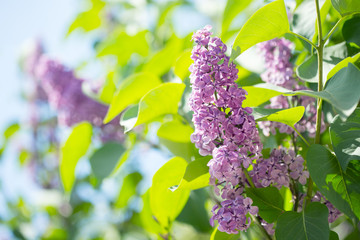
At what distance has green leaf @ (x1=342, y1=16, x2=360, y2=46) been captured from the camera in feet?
2.08

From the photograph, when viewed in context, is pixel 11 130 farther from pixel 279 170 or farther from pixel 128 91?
pixel 279 170

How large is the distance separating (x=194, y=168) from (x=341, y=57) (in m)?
0.30

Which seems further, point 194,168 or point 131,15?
point 131,15

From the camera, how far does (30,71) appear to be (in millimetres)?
2330

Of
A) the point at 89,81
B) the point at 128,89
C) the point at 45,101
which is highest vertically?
the point at 128,89

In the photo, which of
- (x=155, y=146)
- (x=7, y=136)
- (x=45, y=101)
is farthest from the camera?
(x=45, y=101)

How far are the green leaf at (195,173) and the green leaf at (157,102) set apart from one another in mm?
123

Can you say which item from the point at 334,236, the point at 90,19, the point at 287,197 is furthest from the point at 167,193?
the point at 90,19

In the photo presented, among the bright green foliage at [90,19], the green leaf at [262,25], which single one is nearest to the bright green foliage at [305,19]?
the green leaf at [262,25]

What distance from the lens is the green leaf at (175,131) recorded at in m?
0.72

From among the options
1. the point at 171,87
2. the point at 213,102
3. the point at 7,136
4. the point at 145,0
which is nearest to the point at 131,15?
the point at 145,0

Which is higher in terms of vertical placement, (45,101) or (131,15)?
(131,15)

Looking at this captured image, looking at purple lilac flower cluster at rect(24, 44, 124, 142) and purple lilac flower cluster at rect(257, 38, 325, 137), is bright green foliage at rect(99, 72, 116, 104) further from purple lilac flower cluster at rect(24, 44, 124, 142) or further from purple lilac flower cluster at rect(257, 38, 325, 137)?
purple lilac flower cluster at rect(257, 38, 325, 137)

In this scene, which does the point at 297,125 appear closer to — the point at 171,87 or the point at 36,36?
the point at 171,87
